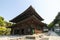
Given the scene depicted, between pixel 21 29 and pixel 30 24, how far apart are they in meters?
2.81

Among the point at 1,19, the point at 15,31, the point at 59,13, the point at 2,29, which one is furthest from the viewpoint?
the point at 59,13

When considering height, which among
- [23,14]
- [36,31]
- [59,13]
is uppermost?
[59,13]

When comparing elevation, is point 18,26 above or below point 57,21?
below

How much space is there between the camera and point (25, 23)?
33.2 m

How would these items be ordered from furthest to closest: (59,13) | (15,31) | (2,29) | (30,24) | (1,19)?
(59,13)
(1,19)
(2,29)
(15,31)
(30,24)

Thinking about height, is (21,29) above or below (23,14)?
below

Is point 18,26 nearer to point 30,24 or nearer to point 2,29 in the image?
point 30,24

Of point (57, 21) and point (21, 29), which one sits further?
point (57, 21)

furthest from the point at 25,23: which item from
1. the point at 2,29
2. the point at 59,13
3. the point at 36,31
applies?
the point at 59,13

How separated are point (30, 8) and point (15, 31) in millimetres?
7245

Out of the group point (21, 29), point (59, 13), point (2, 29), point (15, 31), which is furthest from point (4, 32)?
point (59, 13)

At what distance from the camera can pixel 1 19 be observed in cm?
5203

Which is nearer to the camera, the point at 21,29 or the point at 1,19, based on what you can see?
the point at 21,29

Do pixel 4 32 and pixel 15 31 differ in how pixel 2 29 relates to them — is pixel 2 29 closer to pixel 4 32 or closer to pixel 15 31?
pixel 4 32
